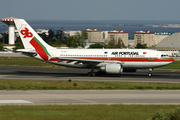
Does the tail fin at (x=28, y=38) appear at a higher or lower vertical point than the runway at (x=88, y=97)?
higher

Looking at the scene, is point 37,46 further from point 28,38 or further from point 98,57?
point 98,57

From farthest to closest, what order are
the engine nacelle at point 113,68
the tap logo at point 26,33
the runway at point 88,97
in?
the tap logo at point 26,33 < the engine nacelle at point 113,68 < the runway at point 88,97

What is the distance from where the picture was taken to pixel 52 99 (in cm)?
2280

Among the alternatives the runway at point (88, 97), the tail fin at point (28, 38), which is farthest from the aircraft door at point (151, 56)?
the tail fin at point (28, 38)

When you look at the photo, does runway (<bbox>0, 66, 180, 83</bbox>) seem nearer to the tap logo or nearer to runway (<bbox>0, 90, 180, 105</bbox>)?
the tap logo

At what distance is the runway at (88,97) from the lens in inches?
864

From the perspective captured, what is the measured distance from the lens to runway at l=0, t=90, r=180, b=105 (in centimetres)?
2195

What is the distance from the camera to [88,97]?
23.7 m
